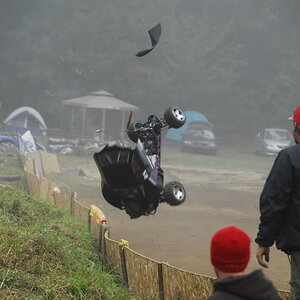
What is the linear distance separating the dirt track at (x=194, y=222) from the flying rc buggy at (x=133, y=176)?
331 cm

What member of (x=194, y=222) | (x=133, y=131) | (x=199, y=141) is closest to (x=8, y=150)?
(x=194, y=222)

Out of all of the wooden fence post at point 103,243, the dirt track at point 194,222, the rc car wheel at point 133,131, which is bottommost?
the dirt track at point 194,222

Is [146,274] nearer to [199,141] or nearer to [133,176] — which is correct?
[133,176]

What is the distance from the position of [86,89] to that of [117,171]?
34624 millimetres

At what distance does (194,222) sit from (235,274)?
9014 millimetres

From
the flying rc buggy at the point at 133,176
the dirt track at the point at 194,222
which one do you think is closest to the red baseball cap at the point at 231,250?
the flying rc buggy at the point at 133,176

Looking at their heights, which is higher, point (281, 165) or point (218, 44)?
point (218, 44)

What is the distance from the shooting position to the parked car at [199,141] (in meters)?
28.2

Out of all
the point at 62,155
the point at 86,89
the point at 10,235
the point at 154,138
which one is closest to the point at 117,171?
the point at 154,138

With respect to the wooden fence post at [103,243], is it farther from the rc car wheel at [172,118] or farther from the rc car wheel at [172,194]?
the rc car wheel at [172,118]

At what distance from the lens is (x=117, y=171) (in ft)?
13.3

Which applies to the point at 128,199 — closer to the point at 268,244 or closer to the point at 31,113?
the point at 268,244

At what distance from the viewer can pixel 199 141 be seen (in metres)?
28.4

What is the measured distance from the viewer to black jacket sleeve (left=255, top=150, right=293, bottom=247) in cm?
353
